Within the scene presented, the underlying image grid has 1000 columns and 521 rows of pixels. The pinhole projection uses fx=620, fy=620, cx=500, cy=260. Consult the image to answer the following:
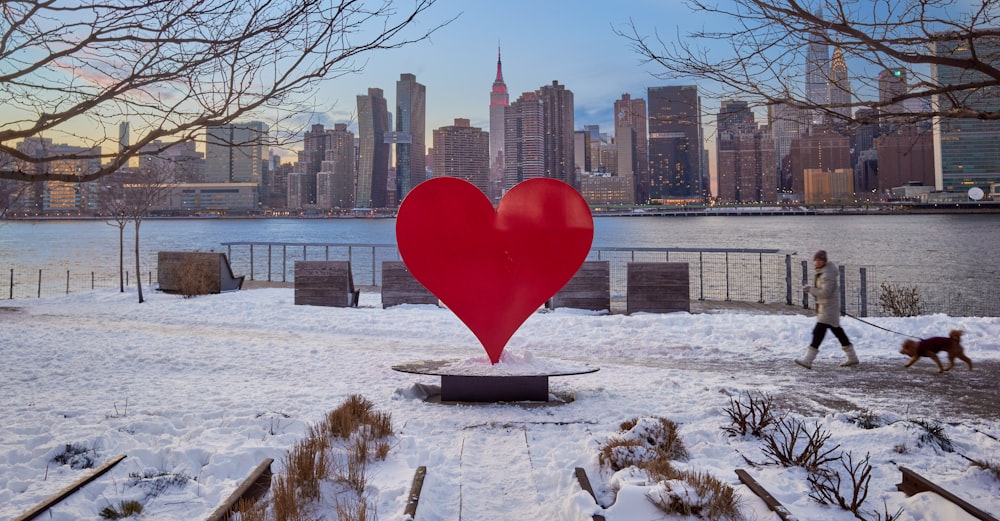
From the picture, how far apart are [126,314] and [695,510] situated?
50.1 ft

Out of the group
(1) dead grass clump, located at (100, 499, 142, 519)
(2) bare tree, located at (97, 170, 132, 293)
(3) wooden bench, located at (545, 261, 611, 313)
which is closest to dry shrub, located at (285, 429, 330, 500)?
(1) dead grass clump, located at (100, 499, 142, 519)

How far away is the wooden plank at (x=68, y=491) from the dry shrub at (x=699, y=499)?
380 cm

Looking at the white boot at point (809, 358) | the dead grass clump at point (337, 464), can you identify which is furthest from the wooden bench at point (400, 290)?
the dead grass clump at point (337, 464)

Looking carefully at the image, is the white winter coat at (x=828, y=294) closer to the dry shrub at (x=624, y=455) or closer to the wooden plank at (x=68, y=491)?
the dry shrub at (x=624, y=455)

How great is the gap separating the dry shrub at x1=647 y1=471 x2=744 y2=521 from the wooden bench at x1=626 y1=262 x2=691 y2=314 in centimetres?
1020

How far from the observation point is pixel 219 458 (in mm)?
4855

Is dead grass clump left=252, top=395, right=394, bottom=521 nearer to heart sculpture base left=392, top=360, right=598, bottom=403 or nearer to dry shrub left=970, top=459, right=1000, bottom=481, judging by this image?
heart sculpture base left=392, top=360, right=598, bottom=403

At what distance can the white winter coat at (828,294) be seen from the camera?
919cm

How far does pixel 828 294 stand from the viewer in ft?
30.4

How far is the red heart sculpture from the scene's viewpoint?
7262 mm

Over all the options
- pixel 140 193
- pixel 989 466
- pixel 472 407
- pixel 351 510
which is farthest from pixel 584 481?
pixel 140 193

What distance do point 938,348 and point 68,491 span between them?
9.71 metres

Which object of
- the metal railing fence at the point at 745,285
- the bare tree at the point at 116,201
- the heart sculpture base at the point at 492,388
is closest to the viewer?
the heart sculpture base at the point at 492,388

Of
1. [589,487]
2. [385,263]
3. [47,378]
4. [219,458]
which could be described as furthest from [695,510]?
[385,263]
